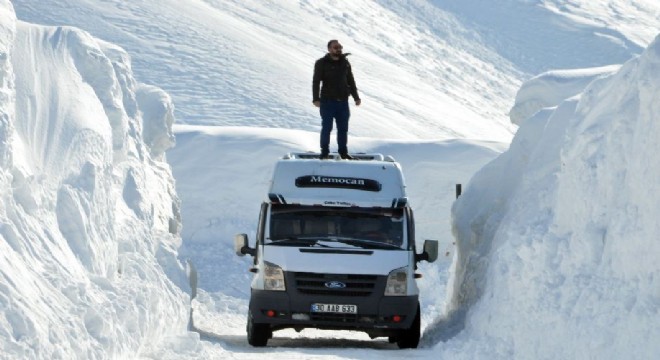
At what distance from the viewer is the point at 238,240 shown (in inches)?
678

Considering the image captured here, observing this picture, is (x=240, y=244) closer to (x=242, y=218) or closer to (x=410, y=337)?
(x=410, y=337)

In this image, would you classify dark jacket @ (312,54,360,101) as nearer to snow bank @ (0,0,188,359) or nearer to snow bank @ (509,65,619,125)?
snow bank @ (0,0,188,359)

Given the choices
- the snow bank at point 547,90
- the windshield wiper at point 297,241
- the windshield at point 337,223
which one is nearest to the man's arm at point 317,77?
the windshield at point 337,223

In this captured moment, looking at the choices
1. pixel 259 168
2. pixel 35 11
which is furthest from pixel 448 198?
pixel 35 11

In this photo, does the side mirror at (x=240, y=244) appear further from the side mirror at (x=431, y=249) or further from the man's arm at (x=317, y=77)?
the man's arm at (x=317, y=77)

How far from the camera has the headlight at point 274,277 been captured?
17.5 meters

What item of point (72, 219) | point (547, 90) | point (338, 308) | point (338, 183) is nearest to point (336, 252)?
point (338, 308)

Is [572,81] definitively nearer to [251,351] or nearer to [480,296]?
[480,296]

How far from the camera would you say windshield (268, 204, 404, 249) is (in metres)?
17.8

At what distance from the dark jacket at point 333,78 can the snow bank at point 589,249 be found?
9.30 feet

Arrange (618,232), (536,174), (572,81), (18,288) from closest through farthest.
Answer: (18,288)
(618,232)
(536,174)
(572,81)

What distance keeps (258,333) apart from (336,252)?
141 cm

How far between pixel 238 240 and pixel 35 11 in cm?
7016

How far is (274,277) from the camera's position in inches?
691
